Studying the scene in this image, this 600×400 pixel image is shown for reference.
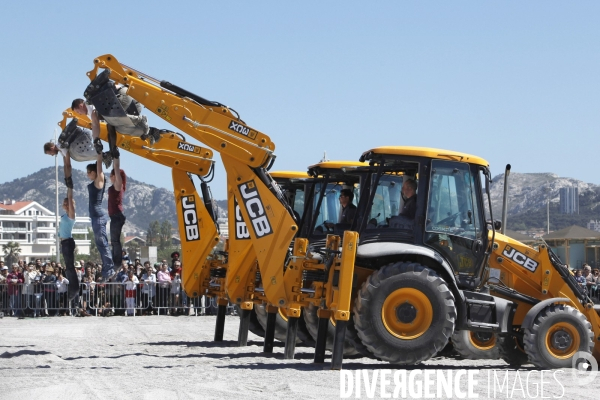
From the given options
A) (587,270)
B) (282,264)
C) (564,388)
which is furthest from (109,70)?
(587,270)

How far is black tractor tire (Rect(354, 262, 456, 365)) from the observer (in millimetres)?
13422

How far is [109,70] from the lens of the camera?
1417cm

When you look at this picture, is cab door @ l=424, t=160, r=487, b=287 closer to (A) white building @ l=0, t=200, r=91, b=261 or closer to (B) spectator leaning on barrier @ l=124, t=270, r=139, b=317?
(B) spectator leaning on barrier @ l=124, t=270, r=139, b=317

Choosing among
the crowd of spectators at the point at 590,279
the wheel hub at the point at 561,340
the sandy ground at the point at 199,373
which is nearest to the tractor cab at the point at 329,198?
the sandy ground at the point at 199,373

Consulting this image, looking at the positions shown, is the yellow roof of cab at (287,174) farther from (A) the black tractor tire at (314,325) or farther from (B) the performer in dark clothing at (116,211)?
(B) the performer in dark clothing at (116,211)

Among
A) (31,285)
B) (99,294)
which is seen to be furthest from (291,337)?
(31,285)

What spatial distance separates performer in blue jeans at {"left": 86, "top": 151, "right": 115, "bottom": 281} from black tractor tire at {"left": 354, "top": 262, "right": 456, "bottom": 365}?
362 cm

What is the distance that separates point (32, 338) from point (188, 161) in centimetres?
549

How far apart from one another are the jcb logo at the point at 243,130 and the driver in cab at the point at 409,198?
247 centimetres

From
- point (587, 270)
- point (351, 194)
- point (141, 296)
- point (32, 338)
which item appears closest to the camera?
point (351, 194)

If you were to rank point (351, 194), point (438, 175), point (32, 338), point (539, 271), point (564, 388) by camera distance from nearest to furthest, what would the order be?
point (564, 388) → point (438, 175) → point (539, 271) → point (351, 194) → point (32, 338)

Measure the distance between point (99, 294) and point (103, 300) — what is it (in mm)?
255

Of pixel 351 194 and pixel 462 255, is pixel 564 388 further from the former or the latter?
pixel 351 194

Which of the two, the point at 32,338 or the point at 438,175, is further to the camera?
the point at 32,338
